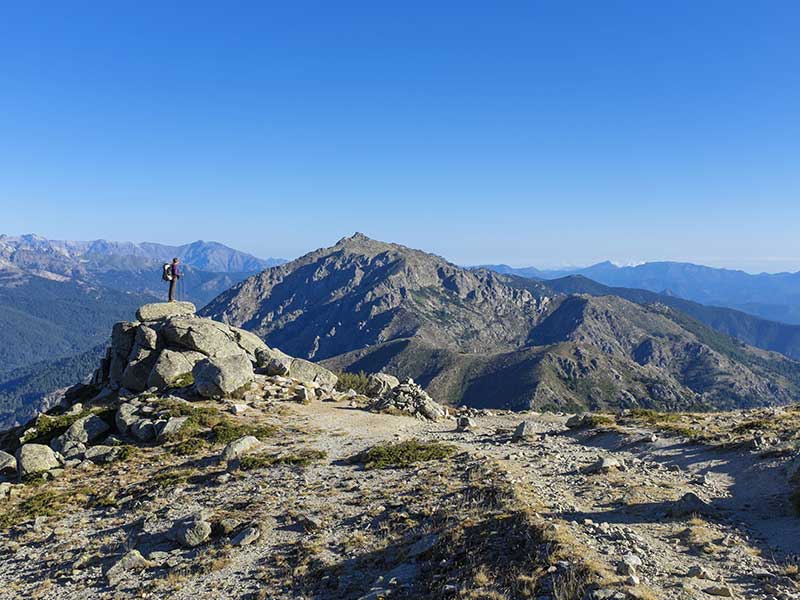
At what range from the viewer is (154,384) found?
41188mm

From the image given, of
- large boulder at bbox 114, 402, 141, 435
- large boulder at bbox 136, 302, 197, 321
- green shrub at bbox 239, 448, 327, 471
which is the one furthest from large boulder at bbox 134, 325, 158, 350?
green shrub at bbox 239, 448, 327, 471

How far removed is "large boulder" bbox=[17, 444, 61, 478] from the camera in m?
28.0

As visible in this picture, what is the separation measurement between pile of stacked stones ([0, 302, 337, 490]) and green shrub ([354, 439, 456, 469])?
43.9ft

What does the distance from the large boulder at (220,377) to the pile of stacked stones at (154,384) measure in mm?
75

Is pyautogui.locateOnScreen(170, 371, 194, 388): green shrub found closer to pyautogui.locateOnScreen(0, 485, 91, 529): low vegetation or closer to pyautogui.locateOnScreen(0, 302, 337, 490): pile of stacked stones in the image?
pyautogui.locateOnScreen(0, 302, 337, 490): pile of stacked stones

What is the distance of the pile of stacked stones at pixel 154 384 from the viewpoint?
30.0 meters

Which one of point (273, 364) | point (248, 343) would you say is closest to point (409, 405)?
point (273, 364)

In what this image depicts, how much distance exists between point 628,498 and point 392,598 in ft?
33.0

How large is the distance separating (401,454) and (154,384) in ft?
83.4

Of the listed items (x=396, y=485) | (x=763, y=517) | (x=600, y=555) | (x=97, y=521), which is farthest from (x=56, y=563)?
(x=763, y=517)

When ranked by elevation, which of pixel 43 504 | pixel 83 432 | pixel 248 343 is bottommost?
pixel 43 504

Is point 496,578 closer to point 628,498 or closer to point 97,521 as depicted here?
point 628,498

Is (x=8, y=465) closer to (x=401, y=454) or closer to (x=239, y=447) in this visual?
(x=239, y=447)

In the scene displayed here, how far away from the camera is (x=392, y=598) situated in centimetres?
1343
